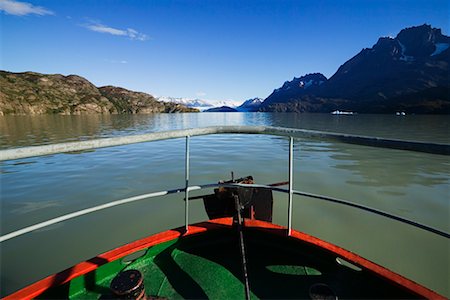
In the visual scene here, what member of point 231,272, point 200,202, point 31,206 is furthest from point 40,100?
point 231,272

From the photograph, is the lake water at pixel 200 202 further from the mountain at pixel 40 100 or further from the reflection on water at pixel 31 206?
the mountain at pixel 40 100

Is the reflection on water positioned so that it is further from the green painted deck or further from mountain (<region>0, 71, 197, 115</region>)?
mountain (<region>0, 71, 197, 115</region>)

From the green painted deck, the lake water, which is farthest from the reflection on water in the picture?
the green painted deck

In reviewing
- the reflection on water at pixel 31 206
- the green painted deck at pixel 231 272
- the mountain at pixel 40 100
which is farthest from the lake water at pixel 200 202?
the mountain at pixel 40 100

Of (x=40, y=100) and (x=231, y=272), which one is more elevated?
(x=40, y=100)

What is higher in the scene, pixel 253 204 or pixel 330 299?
pixel 330 299

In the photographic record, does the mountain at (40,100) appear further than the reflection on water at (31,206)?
Yes

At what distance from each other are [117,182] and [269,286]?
968cm

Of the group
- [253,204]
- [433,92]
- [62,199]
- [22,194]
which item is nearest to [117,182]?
[62,199]

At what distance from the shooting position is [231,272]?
2.95 metres

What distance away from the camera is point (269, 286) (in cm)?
275

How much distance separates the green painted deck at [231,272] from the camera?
2449 mm

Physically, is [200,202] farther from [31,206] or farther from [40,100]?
[40,100]

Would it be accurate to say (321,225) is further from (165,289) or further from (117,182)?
(117,182)
